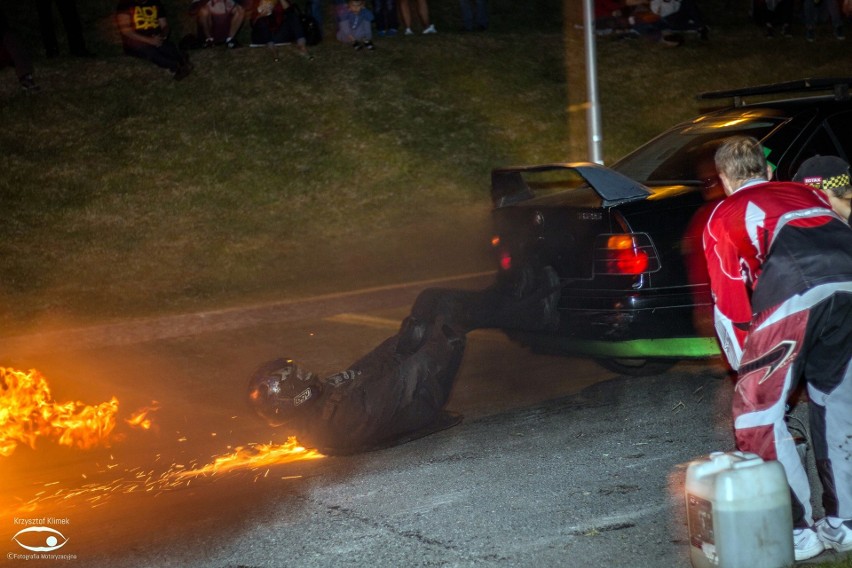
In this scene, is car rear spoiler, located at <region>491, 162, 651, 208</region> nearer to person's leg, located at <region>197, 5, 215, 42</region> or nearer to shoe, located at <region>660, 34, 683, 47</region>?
person's leg, located at <region>197, 5, 215, 42</region>

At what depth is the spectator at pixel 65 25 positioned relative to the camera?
16.0 m

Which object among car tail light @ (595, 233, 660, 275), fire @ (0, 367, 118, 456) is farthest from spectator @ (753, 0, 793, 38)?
fire @ (0, 367, 118, 456)

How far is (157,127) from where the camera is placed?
14984 mm

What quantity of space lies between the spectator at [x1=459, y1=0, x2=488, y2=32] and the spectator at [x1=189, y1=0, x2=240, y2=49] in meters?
4.68

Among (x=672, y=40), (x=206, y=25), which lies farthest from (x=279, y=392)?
(x=672, y=40)

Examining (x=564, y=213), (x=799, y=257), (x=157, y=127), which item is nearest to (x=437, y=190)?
(x=157, y=127)

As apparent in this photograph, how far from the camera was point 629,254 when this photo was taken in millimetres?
6129

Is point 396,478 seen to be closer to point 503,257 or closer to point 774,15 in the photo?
point 503,257

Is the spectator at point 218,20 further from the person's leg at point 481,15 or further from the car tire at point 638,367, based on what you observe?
the car tire at point 638,367

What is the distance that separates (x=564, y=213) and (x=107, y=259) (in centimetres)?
681

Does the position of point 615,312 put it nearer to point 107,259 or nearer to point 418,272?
point 418,272

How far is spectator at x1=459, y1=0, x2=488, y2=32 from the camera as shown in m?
19.9

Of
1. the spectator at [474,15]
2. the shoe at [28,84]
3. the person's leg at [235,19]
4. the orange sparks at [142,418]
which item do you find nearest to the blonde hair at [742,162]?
the orange sparks at [142,418]

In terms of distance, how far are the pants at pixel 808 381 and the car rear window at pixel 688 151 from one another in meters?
2.81
